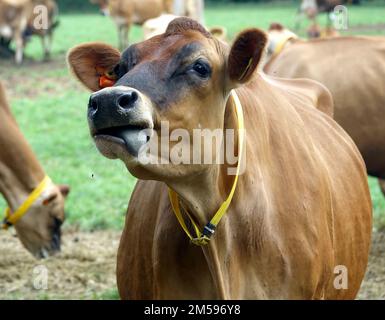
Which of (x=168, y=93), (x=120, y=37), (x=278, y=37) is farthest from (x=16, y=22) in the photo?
(x=168, y=93)

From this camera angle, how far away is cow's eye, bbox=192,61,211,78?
3.12 m

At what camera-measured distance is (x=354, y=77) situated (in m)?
7.08

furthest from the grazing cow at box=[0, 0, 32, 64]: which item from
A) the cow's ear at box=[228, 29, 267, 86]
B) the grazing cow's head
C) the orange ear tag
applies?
the cow's ear at box=[228, 29, 267, 86]

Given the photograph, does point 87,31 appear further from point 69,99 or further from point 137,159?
point 137,159

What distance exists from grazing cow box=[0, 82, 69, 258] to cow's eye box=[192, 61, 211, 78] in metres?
4.30

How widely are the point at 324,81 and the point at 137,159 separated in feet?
14.5

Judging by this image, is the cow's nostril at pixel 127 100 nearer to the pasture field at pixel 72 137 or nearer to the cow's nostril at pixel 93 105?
the cow's nostril at pixel 93 105

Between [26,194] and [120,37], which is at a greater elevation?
[26,194]

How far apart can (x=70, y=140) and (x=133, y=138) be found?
28.6 feet

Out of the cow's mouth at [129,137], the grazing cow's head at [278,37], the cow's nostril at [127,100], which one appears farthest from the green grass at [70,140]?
the grazing cow's head at [278,37]

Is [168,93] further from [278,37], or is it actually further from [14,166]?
[278,37]

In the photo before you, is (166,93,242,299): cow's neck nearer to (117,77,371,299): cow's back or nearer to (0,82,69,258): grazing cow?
(117,77,371,299): cow's back

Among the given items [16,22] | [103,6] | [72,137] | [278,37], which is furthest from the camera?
[103,6]
